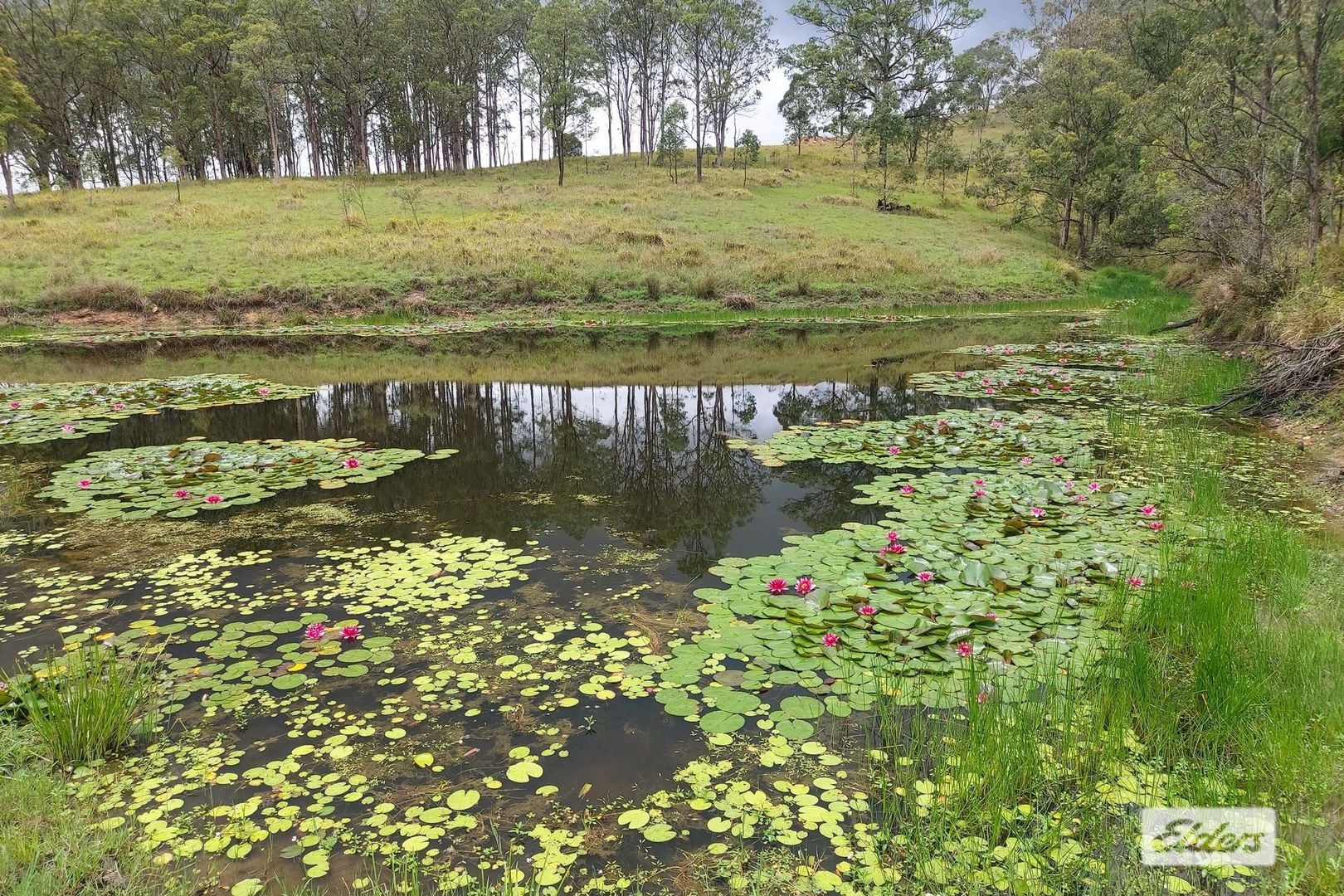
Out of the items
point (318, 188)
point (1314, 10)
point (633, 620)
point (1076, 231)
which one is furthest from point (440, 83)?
point (633, 620)

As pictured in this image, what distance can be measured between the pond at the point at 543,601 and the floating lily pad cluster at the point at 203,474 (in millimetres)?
49

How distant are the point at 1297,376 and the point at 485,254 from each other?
21.7 metres

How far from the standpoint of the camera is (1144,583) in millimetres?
3914

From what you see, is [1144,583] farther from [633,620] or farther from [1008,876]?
[633,620]

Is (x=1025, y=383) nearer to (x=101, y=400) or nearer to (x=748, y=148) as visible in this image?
(x=101, y=400)

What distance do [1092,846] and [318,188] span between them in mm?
43335

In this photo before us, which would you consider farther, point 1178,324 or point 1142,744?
point 1178,324

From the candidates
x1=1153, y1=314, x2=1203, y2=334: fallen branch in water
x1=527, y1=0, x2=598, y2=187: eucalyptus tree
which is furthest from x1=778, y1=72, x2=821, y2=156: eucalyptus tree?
x1=1153, y1=314, x2=1203, y2=334: fallen branch in water

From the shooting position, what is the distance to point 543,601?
4.45 metres

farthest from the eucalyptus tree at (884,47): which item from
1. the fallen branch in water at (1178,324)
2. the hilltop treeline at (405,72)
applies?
the fallen branch in water at (1178,324)

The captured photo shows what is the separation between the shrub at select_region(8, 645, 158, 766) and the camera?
2912mm

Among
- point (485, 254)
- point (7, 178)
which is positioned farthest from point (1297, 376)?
point (7, 178)

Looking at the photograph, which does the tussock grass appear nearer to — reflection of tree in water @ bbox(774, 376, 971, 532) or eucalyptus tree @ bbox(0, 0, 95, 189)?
reflection of tree in water @ bbox(774, 376, 971, 532)

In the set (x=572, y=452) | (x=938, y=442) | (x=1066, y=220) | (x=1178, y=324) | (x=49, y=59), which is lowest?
(x=572, y=452)
